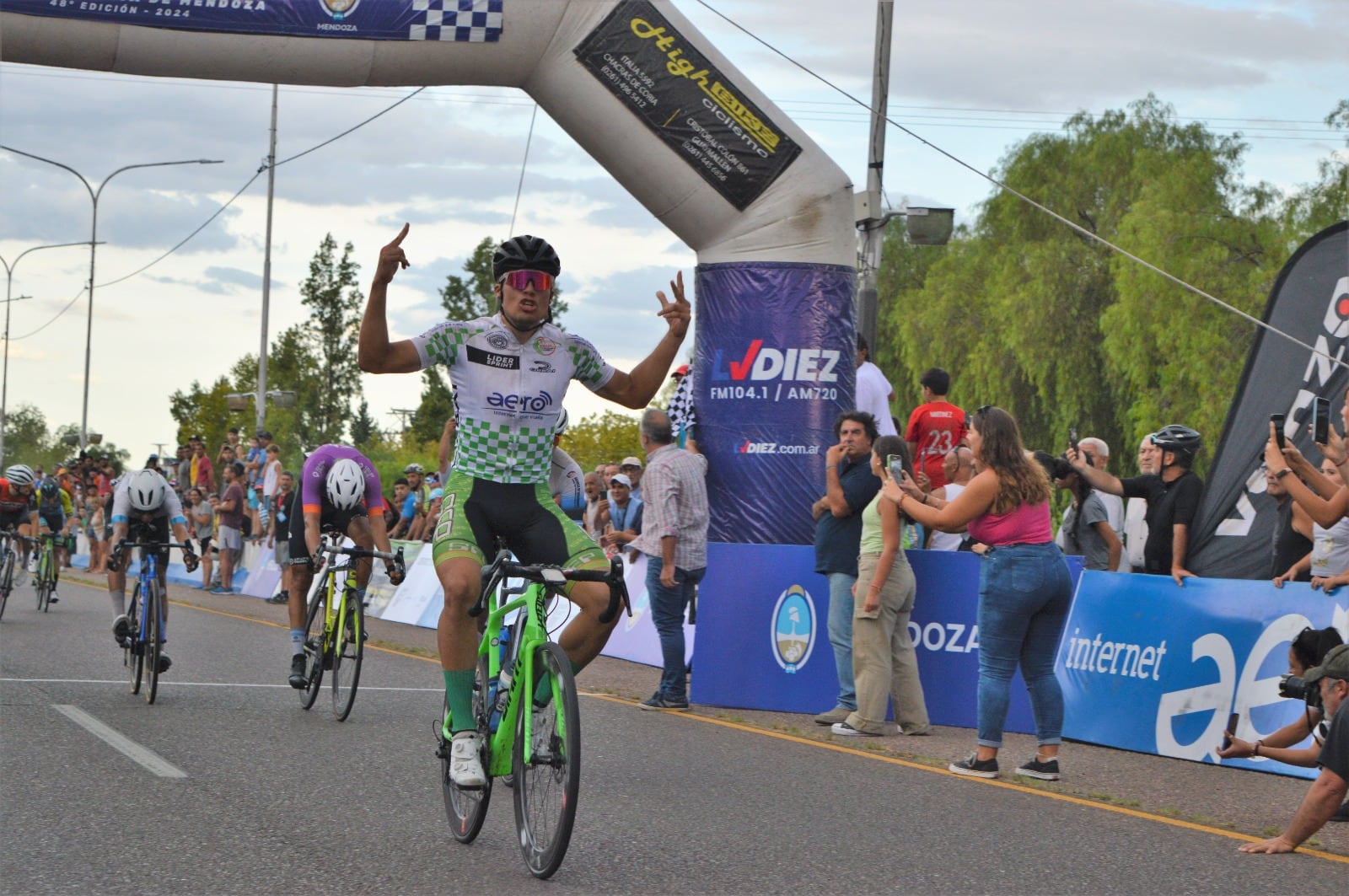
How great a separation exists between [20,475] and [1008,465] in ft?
45.1

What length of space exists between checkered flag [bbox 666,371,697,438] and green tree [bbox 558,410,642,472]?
226 ft

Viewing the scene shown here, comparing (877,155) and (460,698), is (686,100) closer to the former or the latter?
(877,155)

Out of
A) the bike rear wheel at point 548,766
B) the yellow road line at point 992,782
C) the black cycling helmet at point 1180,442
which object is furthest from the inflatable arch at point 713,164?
the bike rear wheel at point 548,766

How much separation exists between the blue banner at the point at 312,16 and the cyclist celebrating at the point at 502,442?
24.1 ft

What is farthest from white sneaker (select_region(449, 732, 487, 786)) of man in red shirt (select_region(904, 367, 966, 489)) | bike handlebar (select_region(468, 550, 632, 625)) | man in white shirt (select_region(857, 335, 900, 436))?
man in white shirt (select_region(857, 335, 900, 436))

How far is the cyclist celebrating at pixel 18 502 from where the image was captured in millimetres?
18953

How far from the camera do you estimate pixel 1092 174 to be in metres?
41.6

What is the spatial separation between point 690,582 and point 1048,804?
4442 millimetres

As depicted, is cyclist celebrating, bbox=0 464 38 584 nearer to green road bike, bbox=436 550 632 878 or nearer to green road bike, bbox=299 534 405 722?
green road bike, bbox=299 534 405 722

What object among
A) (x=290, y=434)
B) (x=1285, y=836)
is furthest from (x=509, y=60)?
(x=290, y=434)

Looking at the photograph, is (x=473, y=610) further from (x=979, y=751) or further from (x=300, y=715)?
(x=300, y=715)

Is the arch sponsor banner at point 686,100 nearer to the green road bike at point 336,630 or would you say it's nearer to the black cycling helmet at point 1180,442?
the black cycling helmet at point 1180,442

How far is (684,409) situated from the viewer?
14.5m

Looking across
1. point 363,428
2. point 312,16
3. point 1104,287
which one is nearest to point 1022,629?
point 312,16
